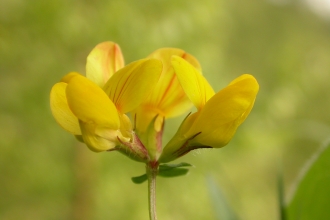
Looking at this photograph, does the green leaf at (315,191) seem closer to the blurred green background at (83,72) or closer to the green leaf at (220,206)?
the green leaf at (220,206)

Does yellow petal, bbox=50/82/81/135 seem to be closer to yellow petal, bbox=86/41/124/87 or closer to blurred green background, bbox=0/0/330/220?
yellow petal, bbox=86/41/124/87

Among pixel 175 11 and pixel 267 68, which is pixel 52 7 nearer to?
pixel 175 11

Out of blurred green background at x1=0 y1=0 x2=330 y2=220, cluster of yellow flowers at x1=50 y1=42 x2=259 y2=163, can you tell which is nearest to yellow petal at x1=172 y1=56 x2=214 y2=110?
cluster of yellow flowers at x1=50 y1=42 x2=259 y2=163

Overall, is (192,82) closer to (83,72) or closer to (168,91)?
(168,91)

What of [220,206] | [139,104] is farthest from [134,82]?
[220,206]

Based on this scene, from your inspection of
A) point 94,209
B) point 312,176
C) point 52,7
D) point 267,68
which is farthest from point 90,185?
point 267,68

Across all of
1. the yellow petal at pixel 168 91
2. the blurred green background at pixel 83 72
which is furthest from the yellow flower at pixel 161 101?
the blurred green background at pixel 83 72
